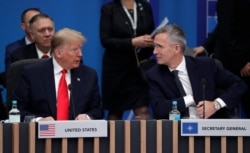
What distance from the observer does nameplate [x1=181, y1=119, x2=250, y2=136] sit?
5191 millimetres

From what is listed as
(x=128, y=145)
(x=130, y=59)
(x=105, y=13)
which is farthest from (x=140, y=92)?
(x=128, y=145)

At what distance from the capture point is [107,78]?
798cm

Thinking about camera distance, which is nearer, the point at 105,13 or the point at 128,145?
the point at 128,145

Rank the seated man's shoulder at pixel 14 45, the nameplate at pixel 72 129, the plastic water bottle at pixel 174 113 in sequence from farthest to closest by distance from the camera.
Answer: the seated man's shoulder at pixel 14 45, the plastic water bottle at pixel 174 113, the nameplate at pixel 72 129

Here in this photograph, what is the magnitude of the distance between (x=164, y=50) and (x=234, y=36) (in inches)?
55.3

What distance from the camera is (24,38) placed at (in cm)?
787

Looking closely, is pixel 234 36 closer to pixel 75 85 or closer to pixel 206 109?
pixel 206 109

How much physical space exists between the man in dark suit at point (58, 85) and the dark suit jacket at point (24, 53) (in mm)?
1150

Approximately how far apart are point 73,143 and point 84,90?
1055 millimetres

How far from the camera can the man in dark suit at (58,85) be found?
6031 millimetres

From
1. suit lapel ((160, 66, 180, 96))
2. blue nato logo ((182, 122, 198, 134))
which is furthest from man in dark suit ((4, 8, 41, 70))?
blue nato logo ((182, 122, 198, 134))

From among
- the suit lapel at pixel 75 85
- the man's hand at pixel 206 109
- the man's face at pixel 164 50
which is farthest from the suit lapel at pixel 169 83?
the suit lapel at pixel 75 85

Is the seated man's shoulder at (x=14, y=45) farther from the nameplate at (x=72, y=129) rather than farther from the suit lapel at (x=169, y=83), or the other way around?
the nameplate at (x=72, y=129)

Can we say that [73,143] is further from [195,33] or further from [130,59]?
[195,33]
